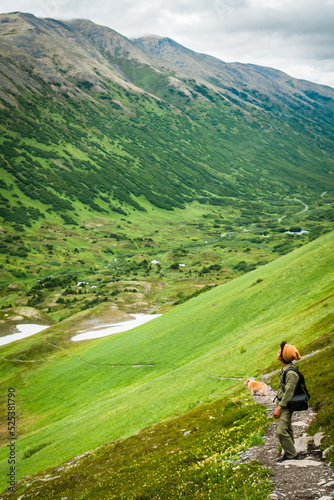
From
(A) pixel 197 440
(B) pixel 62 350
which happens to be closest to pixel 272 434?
(A) pixel 197 440

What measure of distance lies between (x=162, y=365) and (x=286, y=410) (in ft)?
117

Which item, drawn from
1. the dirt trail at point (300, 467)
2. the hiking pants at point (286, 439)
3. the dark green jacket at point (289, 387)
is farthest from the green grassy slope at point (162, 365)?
the hiking pants at point (286, 439)

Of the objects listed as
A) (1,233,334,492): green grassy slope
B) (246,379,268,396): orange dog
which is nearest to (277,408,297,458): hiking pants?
(246,379,268,396): orange dog

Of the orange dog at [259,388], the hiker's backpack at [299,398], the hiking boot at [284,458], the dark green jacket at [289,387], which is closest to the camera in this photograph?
the hiking boot at [284,458]

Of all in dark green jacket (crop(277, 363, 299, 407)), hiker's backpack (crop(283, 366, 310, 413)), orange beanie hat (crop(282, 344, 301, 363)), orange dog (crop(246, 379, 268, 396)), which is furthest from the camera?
orange dog (crop(246, 379, 268, 396))

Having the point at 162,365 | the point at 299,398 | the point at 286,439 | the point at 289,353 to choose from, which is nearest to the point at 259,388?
the point at 286,439

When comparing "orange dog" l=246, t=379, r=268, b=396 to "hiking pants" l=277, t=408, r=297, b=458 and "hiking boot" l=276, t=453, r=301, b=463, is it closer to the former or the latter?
"hiking boot" l=276, t=453, r=301, b=463

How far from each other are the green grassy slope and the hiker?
37.9 feet

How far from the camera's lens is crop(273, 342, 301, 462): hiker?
11.9m

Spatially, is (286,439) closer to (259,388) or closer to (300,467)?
(300,467)

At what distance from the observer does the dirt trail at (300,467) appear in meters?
9.98

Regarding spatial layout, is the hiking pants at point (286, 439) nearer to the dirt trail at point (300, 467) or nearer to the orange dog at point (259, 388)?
the dirt trail at point (300, 467)

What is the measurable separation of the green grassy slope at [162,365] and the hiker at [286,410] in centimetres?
1155

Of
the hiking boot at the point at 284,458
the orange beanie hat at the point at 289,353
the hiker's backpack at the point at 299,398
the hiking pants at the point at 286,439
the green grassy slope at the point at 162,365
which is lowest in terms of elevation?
the green grassy slope at the point at 162,365
